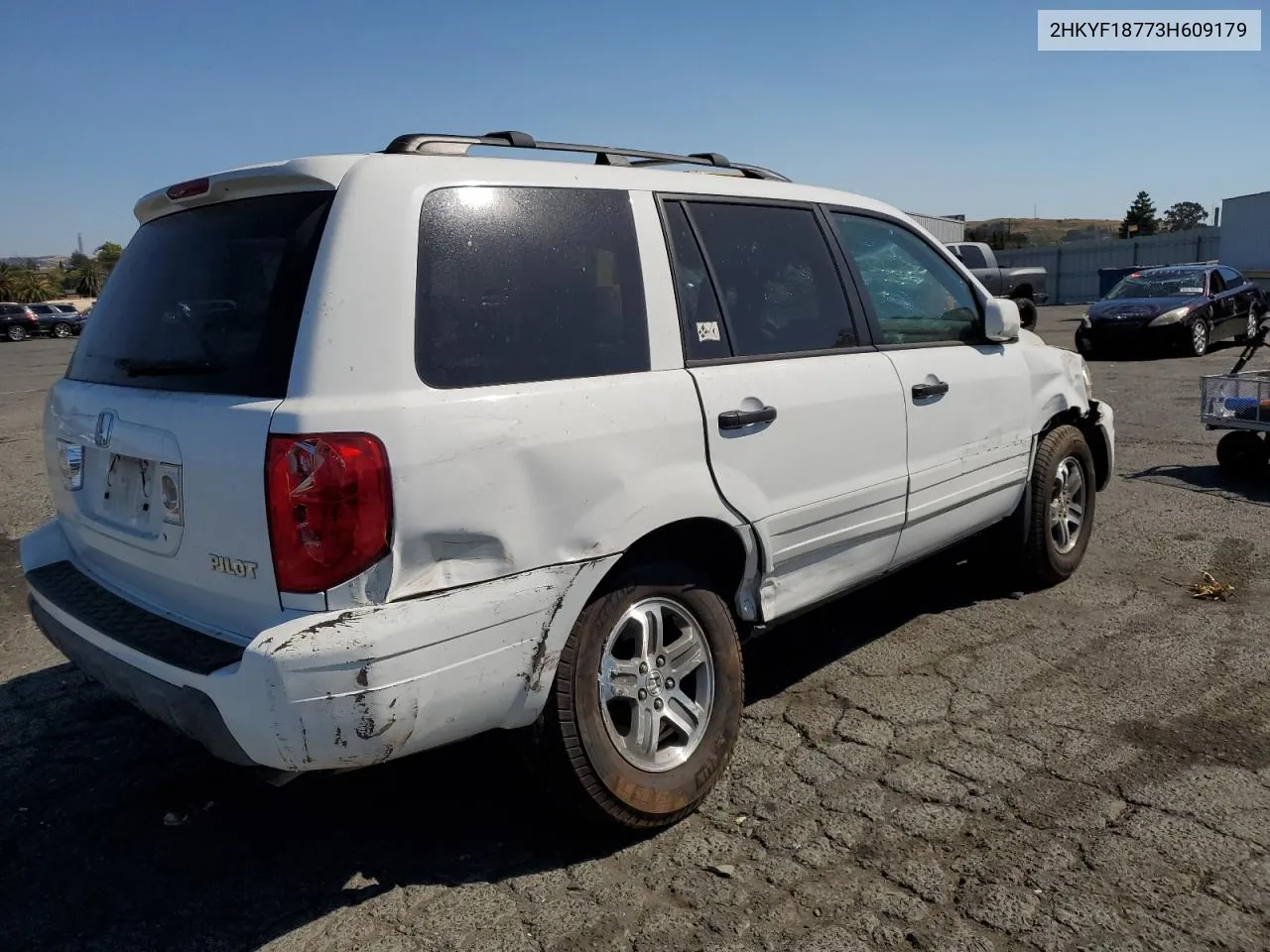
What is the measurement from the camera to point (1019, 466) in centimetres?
473

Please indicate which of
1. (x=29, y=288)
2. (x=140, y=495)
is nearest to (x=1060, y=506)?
(x=140, y=495)

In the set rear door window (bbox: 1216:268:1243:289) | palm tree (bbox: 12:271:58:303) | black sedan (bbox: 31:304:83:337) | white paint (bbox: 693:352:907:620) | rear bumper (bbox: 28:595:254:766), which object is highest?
palm tree (bbox: 12:271:58:303)

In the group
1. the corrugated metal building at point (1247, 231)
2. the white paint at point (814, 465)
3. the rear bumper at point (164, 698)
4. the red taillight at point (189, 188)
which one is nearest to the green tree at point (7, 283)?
the corrugated metal building at point (1247, 231)

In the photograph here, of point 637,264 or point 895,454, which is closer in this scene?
point 637,264

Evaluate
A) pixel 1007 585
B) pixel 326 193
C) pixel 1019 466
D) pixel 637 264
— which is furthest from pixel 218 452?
pixel 1007 585

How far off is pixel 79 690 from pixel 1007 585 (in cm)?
426

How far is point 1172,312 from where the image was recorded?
15.7 metres

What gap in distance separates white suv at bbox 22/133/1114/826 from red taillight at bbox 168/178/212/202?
22mm

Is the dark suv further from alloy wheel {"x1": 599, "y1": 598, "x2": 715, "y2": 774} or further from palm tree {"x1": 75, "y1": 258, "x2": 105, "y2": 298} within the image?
alloy wheel {"x1": 599, "y1": 598, "x2": 715, "y2": 774}

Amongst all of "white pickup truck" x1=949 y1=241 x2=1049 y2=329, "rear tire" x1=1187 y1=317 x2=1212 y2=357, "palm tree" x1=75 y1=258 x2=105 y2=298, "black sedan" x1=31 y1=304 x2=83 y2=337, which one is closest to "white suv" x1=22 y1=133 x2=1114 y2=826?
"rear tire" x1=1187 y1=317 x2=1212 y2=357

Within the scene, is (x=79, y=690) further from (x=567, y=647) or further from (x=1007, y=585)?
(x=1007, y=585)

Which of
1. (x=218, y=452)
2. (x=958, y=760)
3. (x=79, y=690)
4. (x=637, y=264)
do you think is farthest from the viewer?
(x=79, y=690)

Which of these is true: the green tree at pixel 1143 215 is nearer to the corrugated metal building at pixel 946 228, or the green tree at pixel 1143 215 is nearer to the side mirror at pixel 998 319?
the corrugated metal building at pixel 946 228

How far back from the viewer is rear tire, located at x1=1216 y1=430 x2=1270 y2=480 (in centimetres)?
738
